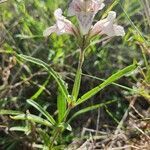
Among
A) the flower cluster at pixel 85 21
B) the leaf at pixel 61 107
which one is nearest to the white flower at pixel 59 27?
the flower cluster at pixel 85 21

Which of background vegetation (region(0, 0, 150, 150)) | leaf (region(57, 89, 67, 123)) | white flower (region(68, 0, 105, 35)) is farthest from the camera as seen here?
background vegetation (region(0, 0, 150, 150))

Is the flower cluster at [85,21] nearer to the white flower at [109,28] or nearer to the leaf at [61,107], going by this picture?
the white flower at [109,28]

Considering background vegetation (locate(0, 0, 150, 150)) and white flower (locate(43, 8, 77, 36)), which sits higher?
white flower (locate(43, 8, 77, 36))

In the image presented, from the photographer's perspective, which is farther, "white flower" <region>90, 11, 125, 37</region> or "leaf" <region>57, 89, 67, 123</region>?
"leaf" <region>57, 89, 67, 123</region>

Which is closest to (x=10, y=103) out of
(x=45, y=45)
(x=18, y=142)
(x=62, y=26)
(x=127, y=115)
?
(x=18, y=142)

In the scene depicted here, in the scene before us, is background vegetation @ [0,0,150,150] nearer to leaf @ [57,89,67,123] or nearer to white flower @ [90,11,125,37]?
leaf @ [57,89,67,123]

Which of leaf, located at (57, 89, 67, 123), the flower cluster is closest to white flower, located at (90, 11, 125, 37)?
the flower cluster
